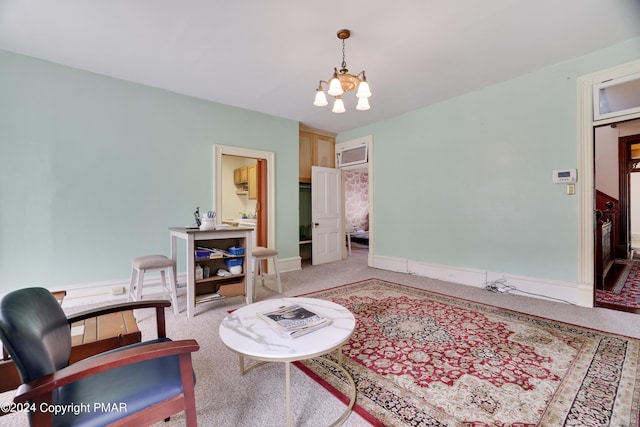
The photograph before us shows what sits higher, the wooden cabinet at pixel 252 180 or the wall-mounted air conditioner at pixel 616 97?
the wall-mounted air conditioner at pixel 616 97

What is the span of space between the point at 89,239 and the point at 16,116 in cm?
150

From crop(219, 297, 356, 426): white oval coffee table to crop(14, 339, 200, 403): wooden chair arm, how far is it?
1.20 feet

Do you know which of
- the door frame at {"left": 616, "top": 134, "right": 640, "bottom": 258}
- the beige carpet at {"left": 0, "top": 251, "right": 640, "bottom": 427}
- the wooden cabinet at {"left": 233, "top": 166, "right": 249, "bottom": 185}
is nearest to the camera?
the beige carpet at {"left": 0, "top": 251, "right": 640, "bottom": 427}

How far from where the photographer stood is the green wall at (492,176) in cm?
322

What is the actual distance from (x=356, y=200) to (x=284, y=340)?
7.42 metres

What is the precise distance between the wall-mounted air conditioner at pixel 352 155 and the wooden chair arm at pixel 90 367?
4930mm

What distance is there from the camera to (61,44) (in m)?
2.78

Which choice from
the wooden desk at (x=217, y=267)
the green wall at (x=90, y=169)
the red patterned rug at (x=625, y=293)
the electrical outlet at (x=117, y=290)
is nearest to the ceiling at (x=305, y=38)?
the green wall at (x=90, y=169)

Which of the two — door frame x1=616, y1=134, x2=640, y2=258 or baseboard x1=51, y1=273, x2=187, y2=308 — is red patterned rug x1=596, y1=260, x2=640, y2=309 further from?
baseboard x1=51, y1=273, x2=187, y2=308

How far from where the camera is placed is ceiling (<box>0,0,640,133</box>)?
7.46ft

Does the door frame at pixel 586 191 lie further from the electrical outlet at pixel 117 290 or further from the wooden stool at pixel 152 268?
the electrical outlet at pixel 117 290

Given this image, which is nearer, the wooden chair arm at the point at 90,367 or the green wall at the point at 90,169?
the wooden chair arm at the point at 90,367

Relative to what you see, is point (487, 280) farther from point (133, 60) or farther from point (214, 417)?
point (133, 60)

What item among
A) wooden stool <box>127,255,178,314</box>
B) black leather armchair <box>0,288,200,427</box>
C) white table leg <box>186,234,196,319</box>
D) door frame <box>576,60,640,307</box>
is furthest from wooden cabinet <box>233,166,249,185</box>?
door frame <box>576,60,640,307</box>
